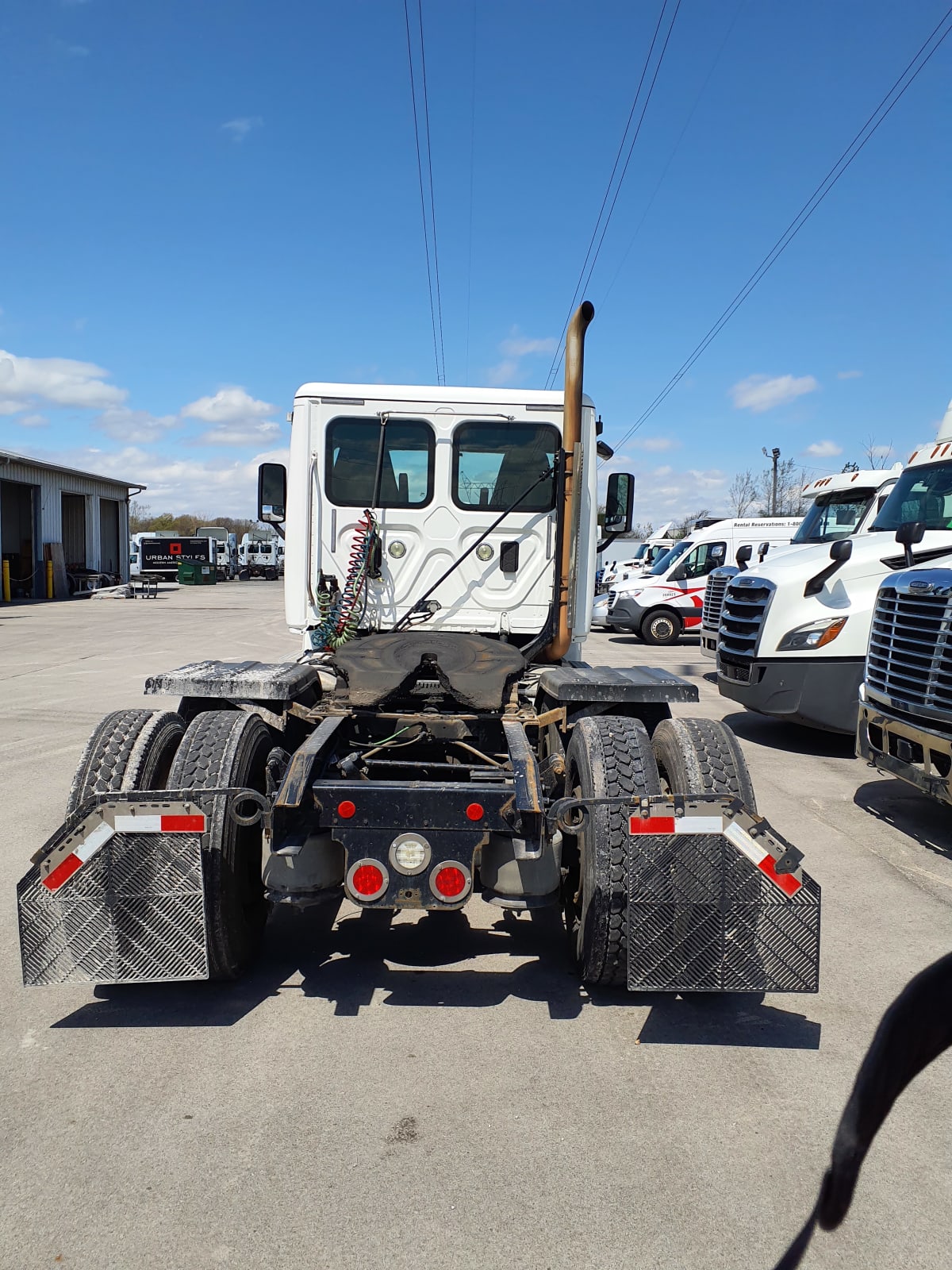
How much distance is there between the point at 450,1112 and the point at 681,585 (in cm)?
1875

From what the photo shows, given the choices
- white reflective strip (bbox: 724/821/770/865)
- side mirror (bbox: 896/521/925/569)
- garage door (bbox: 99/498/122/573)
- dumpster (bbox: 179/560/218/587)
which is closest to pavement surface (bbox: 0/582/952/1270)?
white reflective strip (bbox: 724/821/770/865)

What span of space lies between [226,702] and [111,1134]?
2.58 m

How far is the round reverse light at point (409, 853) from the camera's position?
361cm

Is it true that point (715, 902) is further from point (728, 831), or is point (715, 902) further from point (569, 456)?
point (569, 456)

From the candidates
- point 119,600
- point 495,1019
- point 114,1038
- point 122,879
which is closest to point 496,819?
point 495,1019

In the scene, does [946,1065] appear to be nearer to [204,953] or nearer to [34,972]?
[204,953]

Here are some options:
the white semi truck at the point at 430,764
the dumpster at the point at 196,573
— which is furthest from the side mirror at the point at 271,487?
the dumpster at the point at 196,573

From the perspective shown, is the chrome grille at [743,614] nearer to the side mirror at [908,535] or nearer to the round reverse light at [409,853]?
the side mirror at [908,535]

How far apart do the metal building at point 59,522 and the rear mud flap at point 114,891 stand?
104ft

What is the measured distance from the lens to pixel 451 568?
6.09 m

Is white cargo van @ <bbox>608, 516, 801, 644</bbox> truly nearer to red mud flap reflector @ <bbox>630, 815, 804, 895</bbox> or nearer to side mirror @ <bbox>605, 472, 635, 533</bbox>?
side mirror @ <bbox>605, 472, 635, 533</bbox>

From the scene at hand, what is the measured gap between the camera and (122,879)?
3521 mm

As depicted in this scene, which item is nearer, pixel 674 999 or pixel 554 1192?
pixel 554 1192

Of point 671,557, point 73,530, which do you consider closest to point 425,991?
point 671,557
